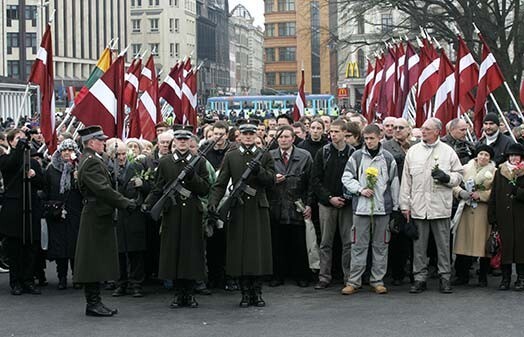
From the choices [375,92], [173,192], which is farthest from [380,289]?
[375,92]

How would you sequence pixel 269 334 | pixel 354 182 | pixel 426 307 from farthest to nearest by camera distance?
1. pixel 354 182
2. pixel 426 307
3. pixel 269 334

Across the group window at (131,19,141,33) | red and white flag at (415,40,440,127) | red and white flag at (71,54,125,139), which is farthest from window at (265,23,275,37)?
red and white flag at (71,54,125,139)

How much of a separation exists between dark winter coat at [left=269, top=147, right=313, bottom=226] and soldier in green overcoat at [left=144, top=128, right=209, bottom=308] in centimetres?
166

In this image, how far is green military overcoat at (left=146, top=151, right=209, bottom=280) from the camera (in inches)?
439

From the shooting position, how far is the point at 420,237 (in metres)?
12.0

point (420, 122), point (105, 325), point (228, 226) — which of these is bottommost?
point (105, 325)

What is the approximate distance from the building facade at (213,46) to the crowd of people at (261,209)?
130 m

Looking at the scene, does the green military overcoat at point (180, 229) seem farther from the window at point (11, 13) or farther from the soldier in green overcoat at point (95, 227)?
Answer: the window at point (11, 13)

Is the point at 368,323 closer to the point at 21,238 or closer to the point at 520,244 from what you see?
the point at 520,244

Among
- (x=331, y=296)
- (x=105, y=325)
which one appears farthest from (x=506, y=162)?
(x=105, y=325)

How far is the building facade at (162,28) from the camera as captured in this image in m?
148

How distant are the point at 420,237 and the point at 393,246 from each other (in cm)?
93

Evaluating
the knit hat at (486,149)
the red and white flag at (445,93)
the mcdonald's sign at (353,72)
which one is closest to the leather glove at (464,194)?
the knit hat at (486,149)

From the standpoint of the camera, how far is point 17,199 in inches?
494
